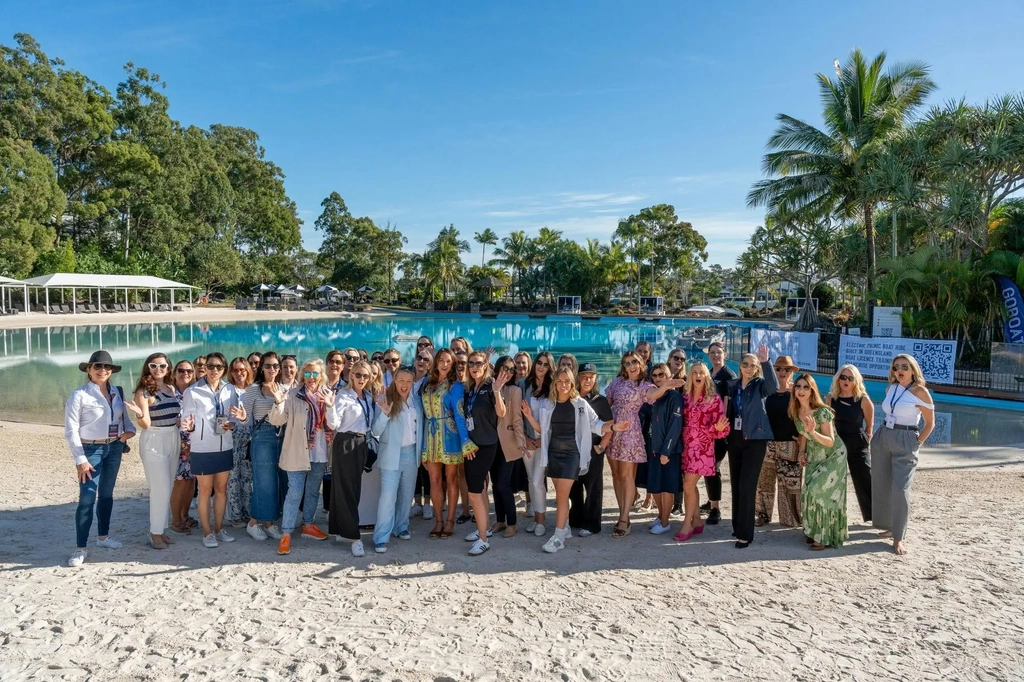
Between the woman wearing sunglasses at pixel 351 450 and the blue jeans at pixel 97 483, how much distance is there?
154 cm

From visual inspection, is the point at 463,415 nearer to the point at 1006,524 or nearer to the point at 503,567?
the point at 503,567

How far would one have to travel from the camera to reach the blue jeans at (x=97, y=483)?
443cm

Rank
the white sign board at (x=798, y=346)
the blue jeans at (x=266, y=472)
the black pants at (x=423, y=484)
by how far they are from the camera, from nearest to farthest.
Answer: the blue jeans at (x=266, y=472) < the black pants at (x=423, y=484) < the white sign board at (x=798, y=346)

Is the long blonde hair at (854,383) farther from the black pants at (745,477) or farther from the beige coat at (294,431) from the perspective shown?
the beige coat at (294,431)

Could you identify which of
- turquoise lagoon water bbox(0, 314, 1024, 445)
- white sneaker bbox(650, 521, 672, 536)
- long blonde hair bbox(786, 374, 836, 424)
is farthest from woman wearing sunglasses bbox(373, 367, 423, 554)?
turquoise lagoon water bbox(0, 314, 1024, 445)

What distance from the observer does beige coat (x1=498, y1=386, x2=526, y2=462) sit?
4.88 m

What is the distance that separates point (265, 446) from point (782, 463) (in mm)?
4098

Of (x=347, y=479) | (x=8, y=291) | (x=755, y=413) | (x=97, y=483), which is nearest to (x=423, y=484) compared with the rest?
(x=347, y=479)

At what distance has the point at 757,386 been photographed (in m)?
4.80

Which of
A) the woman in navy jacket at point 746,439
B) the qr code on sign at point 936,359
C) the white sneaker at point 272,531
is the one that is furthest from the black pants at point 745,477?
the qr code on sign at point 936,359

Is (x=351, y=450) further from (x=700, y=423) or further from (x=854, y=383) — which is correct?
(x=854, y=383)

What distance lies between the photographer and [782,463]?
5.17 m

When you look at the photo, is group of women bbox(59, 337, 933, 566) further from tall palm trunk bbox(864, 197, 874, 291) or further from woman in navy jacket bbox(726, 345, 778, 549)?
tall palm trunk bbox(864, 197, 874, 291)

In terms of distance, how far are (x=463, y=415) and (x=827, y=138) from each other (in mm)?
19958
